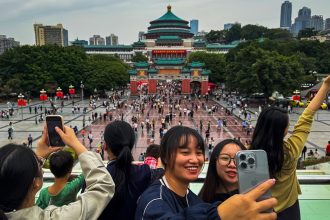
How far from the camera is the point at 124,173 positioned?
2.58m

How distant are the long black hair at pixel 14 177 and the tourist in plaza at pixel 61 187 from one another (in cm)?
92

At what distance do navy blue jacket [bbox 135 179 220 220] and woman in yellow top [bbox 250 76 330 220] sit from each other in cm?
79

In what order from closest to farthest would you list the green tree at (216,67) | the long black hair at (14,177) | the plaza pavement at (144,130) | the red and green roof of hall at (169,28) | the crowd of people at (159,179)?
the crowd of people at (159,179) → the long black hair at (14,177) → the plaza pavement at (144,130) → the green tree at (216,67) → the red and green roof of hall at (169,28)

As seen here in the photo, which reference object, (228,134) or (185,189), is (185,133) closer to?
(185,189)

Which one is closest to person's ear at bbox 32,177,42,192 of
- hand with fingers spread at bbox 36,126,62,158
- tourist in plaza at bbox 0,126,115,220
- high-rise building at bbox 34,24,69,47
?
tourist in plaza at bbox 0,126,115,220

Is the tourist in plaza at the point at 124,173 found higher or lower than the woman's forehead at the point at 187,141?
lower

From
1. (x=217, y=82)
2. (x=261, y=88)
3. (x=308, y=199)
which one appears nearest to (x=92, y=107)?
(x=261, y=88)

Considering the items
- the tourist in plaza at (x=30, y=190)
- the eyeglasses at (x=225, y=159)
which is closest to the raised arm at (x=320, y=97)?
the eyeglasses at (x=225, y=159)

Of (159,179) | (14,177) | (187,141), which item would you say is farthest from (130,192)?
(14,177)

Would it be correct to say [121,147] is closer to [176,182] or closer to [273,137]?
[176,182]

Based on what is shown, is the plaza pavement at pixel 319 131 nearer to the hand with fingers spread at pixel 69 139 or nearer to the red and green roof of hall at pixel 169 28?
the hand with fingers spread at pixel 69 139

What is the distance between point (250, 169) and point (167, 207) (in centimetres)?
53

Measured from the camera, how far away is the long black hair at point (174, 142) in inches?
77.1

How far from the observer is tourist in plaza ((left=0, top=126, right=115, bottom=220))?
5.36 feet
